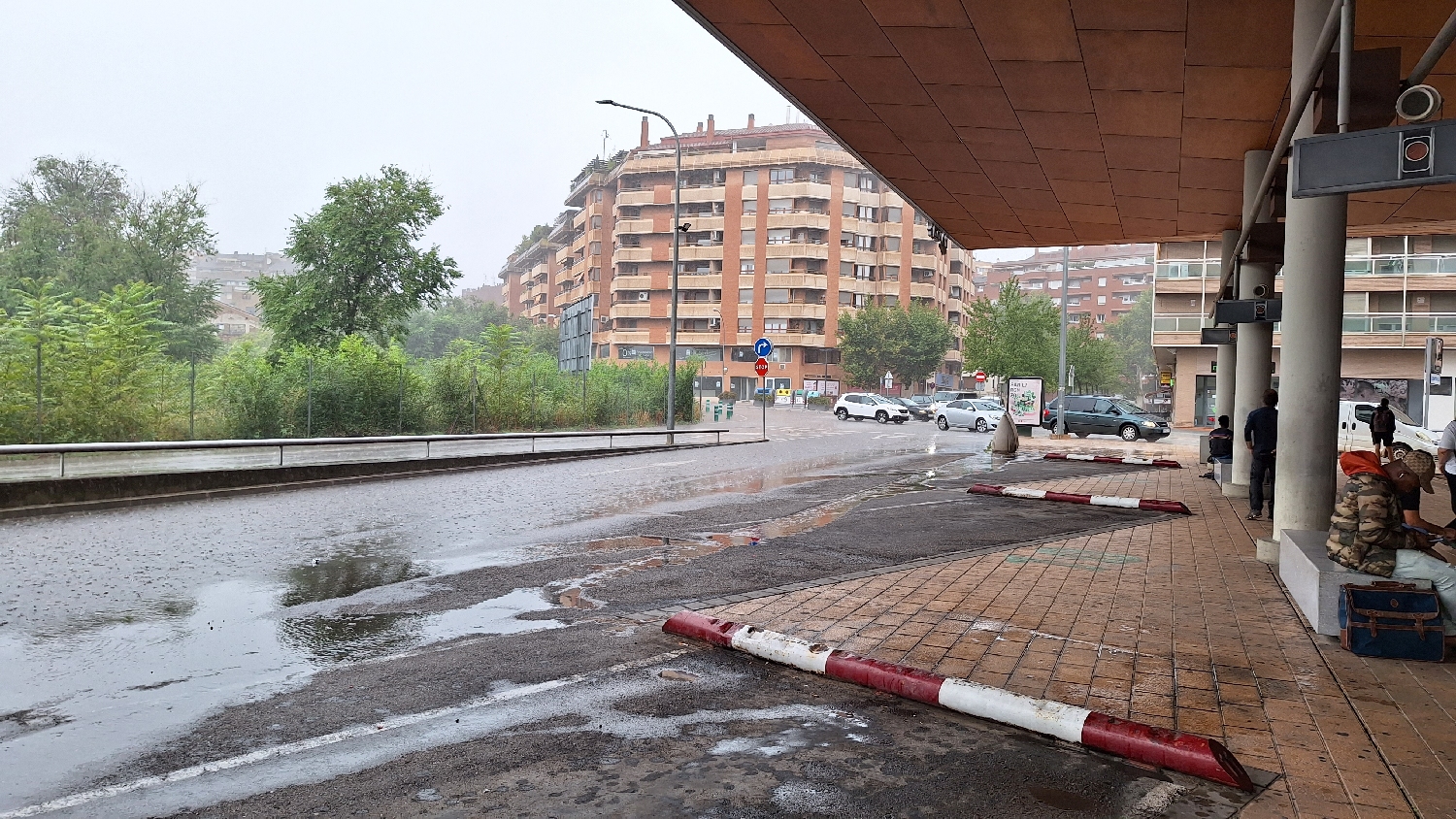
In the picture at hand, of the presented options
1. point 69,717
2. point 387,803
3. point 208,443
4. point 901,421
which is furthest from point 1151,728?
point 901,421

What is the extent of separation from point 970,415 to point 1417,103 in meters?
41.3

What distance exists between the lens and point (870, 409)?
58500 mm

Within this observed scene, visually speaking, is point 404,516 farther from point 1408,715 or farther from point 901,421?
point 901,421

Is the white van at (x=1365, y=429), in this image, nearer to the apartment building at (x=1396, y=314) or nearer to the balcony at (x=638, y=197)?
the apartment building at (x=1396, y=314)

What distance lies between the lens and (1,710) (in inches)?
190

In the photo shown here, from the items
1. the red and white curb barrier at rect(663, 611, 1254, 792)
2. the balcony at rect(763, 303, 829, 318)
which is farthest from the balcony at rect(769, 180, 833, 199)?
the red and white curb barrier at rect(663, 611, 1254, 792)

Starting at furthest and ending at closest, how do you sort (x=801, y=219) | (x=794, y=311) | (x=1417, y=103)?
(x=794, y=311) → (x=801, y=219) → (x=1417, y=103)

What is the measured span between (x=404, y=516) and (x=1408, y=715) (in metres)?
10.5

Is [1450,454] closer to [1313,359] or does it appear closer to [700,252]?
[1313,359]

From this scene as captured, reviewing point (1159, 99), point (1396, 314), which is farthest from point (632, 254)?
point (1159, 99)

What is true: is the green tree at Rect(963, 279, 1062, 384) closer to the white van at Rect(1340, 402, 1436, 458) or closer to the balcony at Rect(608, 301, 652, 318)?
the white van at Rect(1340, 402, 1436, 458)

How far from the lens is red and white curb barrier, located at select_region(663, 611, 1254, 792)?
4148 mm

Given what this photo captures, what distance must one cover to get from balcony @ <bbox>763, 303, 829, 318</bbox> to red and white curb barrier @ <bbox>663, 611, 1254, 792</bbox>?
93.1m

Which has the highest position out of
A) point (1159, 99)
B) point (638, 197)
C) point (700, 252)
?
point (638, 197)
